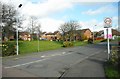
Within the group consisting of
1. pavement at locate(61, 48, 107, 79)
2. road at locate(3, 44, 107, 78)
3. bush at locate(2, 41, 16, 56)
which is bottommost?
road at locate(3, 44, 107, 78)

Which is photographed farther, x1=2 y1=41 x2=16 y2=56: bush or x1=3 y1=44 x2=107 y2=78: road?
x1=2 y1=41 x2=16 y2=56: bush

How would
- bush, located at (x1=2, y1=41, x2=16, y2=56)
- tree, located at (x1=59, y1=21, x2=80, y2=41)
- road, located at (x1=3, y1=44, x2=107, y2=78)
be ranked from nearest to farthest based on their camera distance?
road, located at (x1=3, y1=44, x2=107, y2=78), bush, located at (x1=2, y1=41, x2=16, y2=56), tree, located at (x1=59, y1=21, x2=80, y2=41)

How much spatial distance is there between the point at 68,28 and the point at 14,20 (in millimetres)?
51500

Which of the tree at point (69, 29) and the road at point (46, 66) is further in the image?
the tree at point (69, 29)

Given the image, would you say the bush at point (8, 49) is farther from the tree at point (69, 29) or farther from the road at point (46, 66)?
the tree at point (69, 29)

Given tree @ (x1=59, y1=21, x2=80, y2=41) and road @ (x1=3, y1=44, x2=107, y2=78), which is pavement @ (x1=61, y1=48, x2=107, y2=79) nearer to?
road @ (x1=3, y1=44, x2=107, y2=78)

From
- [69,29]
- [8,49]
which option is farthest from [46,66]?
[69,29]

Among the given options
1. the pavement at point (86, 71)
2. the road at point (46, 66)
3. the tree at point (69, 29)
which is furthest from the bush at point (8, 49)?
the tree at point (69, 29)

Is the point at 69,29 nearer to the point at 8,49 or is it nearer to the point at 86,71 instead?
the point at 8,49

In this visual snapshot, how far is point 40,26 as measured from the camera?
3634 inches

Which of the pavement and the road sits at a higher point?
the pavement

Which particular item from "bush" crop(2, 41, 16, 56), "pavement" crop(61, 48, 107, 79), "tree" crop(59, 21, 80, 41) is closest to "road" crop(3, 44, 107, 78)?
"pavement" crop(61, 48, 107, 79)

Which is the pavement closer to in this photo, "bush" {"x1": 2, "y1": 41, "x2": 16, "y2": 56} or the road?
the road

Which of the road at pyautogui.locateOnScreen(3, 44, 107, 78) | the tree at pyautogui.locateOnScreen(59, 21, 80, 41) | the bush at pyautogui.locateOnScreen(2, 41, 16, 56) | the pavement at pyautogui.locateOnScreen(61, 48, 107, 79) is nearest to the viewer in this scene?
the pavement at pyautogui.locateOnScreen(61, 48, 107, 79)
